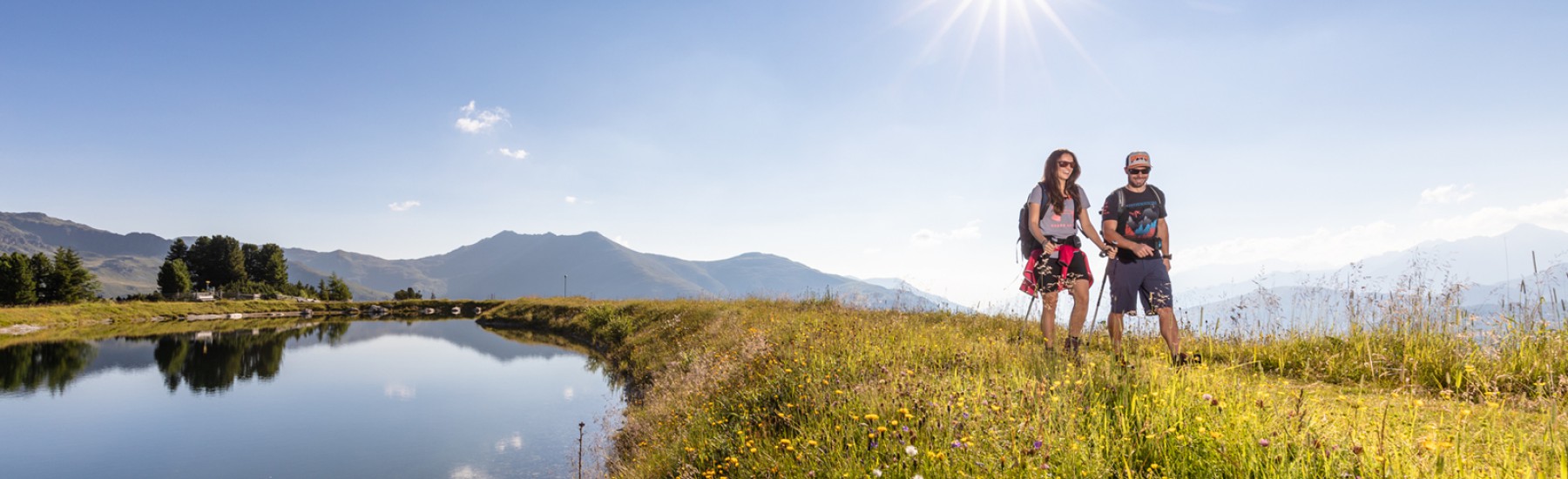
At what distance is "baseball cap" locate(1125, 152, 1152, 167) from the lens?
7.73 meters

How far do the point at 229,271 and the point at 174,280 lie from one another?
10.4 metres

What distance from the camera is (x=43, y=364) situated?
93.8 ft

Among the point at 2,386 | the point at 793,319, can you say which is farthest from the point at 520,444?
the point at 2,386

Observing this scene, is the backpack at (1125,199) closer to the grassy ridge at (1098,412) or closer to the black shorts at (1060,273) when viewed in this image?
the black shorts at (1060,273)

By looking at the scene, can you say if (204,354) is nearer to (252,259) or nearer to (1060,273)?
(1060,273)

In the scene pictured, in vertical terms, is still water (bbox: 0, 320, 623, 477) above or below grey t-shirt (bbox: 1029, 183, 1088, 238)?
below

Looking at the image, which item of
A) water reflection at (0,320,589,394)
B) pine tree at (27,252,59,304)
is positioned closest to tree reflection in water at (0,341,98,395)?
water reflection at (0,320,589,394)

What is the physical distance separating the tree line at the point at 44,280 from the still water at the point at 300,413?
41732mm

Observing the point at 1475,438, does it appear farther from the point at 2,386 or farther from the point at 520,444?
the point at 2,386

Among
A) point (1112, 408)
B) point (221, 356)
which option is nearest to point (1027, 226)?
point (1112, 408)

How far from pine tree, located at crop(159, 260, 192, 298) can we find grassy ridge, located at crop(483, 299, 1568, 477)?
10682 cm

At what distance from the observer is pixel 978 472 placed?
3705 millimetres

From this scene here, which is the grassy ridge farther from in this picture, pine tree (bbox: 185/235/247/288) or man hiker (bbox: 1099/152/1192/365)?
pine tree (bbox: 185/235/247/288)

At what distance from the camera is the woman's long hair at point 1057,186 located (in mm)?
7812
